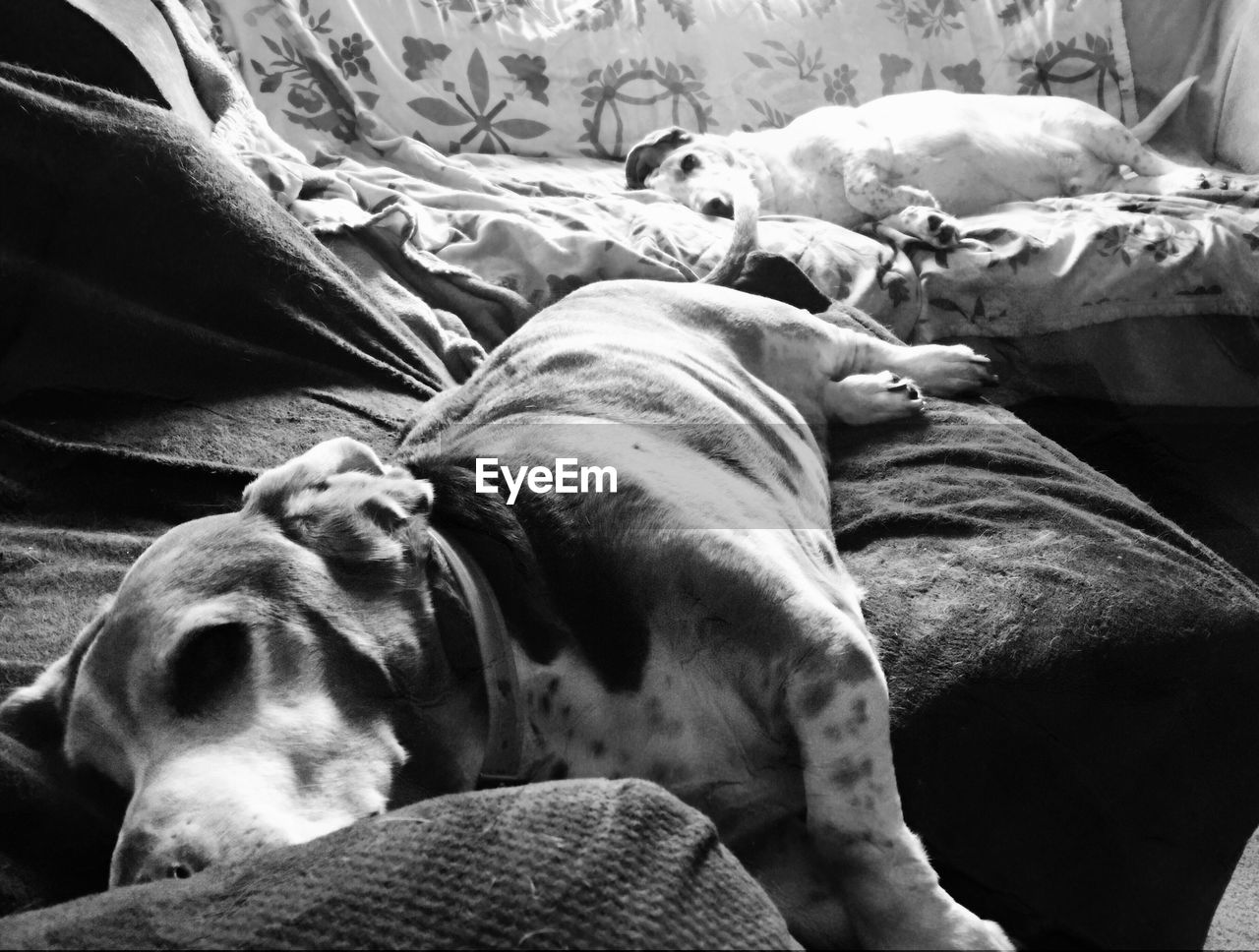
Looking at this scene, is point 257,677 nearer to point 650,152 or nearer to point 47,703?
point 47,703

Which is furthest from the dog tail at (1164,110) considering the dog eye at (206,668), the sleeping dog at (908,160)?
the dog eye at (206,668)

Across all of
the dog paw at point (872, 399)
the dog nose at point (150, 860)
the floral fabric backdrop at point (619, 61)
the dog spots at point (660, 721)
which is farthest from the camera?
the floral fabric backdrop at point (619, 61)

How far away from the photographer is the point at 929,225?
201 centimetres

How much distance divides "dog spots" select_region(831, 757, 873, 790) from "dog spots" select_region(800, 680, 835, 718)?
0.14 ft

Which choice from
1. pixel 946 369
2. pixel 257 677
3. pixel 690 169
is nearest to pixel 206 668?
pixel 257 677

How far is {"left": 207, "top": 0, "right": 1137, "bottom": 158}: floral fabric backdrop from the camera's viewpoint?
1.48 metres

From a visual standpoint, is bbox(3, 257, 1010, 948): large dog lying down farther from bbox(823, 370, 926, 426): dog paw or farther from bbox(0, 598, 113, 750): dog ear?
bbox(823, 370, 926, 426): dog paw

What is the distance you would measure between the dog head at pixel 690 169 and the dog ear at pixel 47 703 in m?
1.25

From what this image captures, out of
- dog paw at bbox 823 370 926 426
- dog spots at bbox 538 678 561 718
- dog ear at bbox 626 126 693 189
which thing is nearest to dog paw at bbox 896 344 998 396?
dog paw at bbox 823 370 926 426

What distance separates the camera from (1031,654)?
0.79 meters

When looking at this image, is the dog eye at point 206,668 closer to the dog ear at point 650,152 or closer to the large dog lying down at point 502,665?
the large dog lying down at point 502,665

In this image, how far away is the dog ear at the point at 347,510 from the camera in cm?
78

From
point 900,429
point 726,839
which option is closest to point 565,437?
point 726,839

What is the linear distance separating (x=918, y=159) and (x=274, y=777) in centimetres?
223
